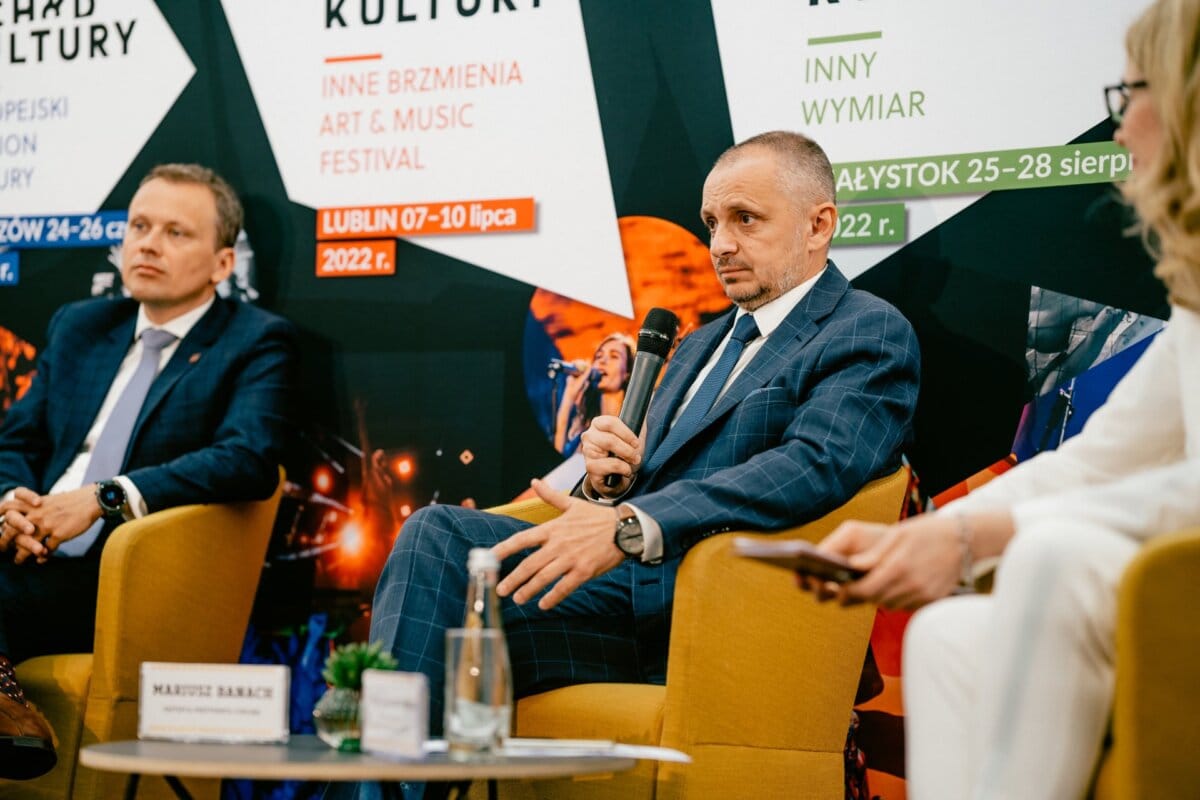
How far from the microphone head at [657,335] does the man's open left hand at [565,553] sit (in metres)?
0.47

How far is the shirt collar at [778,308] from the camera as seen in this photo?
2.99m

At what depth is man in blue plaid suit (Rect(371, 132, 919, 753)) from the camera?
2475 millimetres

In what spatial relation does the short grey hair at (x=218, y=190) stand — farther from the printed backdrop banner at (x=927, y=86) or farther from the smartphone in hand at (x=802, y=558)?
the smartphone in hand at (x=802, y=558)

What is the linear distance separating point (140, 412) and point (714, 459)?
1712mm

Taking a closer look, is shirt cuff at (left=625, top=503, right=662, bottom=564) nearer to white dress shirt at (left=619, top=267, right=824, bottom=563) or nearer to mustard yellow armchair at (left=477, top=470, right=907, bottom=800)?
mustard yellow armchair at (left=477, top=470, right=907, bottom=800)

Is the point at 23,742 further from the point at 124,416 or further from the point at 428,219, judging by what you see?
the point at 428,219

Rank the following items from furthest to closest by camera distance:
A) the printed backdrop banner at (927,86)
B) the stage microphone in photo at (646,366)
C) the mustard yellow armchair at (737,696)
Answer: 1. the printed backdrop banner at (927,86)
2. the stage microphone in photo at (646,366)
3. the mustard yellow armchair at (737,696)

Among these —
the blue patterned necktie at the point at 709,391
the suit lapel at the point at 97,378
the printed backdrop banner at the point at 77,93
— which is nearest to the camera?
the blue patterned necktie at the point at 709,391

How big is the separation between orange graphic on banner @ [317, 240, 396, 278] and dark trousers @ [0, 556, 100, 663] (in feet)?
3.40

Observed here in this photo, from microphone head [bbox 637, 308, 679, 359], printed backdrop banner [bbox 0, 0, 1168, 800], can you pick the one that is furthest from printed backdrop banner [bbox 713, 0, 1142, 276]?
microphone head [bbox 637, 308, 679, 359]

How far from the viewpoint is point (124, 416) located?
3695 mm

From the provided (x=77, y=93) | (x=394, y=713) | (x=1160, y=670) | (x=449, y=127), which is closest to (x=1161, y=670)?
(x=1160, y=670)

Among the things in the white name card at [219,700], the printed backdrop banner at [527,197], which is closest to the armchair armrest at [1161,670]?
the white name card at [219,700]

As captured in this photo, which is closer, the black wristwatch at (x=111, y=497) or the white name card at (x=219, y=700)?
the white name card at (x=219, y=700)
